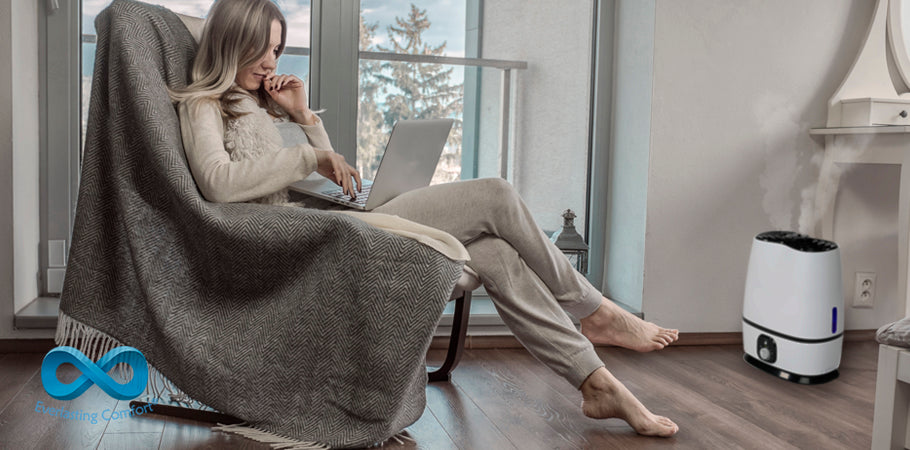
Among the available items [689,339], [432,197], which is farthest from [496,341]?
[432,197]

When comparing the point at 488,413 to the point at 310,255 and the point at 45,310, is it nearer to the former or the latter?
the point at 310,255

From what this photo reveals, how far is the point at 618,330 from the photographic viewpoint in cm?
185

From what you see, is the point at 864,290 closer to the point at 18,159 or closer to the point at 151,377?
the point at 151,377

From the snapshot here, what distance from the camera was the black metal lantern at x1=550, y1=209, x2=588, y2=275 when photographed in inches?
98.3

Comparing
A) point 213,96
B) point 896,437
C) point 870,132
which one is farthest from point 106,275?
point 870,132

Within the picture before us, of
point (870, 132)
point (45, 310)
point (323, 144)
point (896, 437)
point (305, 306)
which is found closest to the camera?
point (896, 437)

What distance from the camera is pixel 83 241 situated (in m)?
1.61

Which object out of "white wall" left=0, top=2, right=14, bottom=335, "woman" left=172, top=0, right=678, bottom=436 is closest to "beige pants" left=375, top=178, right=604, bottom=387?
"woman" left=172, top=0, right=678, bottom=436

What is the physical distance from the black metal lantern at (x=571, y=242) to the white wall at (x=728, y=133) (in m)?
0.23

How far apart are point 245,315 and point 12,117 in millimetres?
1046

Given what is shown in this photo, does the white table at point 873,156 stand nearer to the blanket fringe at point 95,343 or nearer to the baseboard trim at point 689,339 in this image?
the baseboard trim at point 689,339

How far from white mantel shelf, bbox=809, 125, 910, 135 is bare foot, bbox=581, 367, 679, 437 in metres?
1.25

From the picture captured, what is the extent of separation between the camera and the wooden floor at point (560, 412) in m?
1.60

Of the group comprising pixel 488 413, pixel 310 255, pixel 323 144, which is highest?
pixel 323 144
